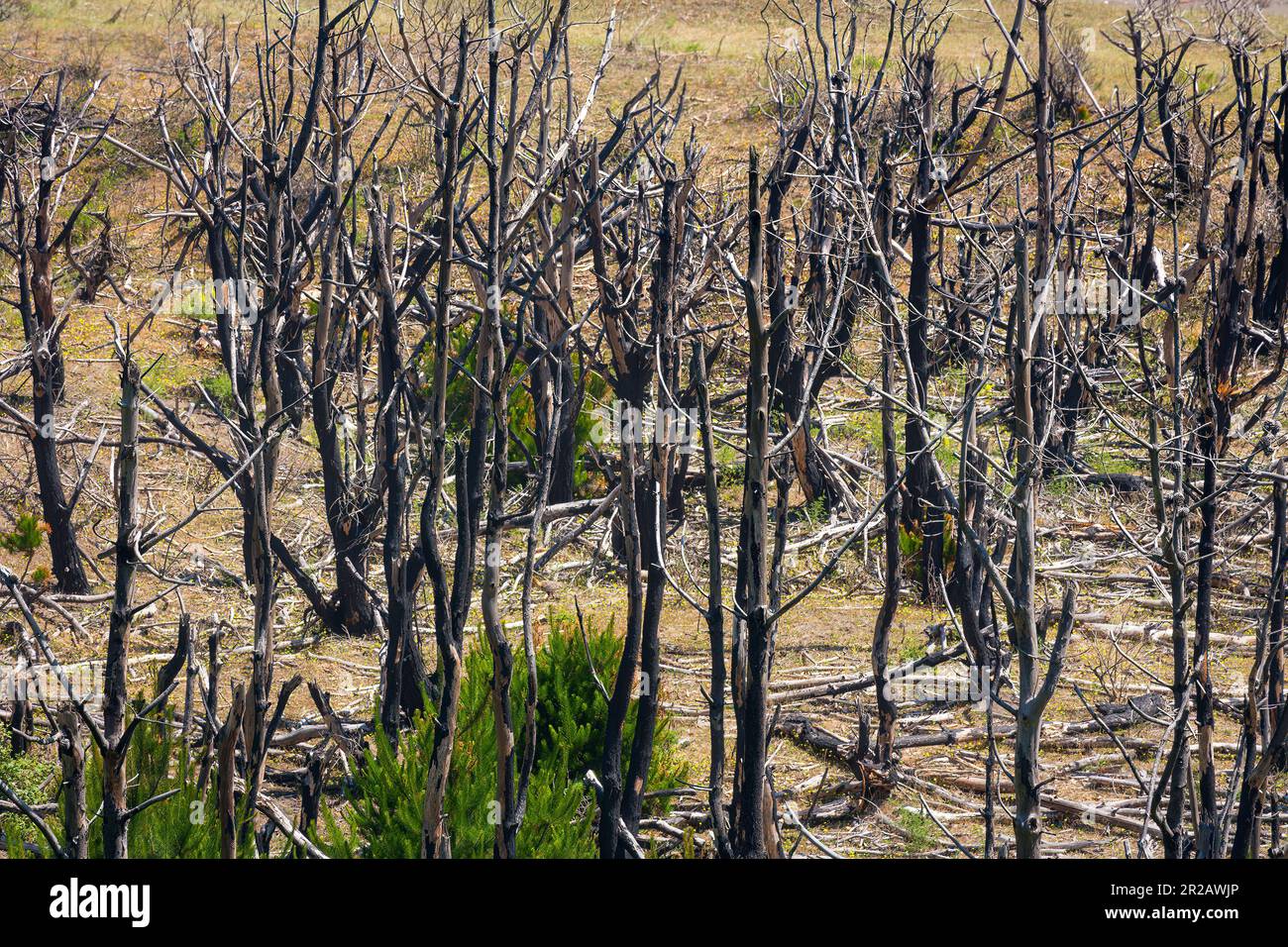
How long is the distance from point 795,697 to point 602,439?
2845mm

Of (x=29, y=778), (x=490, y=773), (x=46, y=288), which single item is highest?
(x=46, y=288)

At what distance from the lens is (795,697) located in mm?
6199

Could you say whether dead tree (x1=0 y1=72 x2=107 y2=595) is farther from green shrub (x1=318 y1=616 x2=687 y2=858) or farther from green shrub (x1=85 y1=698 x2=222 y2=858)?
green shrub (x1=318 y1=616 x2=687 y2=858)

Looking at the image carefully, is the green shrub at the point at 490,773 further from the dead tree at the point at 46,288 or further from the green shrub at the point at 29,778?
the dead tree at the point at 46,288

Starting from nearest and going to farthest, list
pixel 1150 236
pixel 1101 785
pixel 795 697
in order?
pixel 1101 785, pixel 795 697, pixel 1150 236

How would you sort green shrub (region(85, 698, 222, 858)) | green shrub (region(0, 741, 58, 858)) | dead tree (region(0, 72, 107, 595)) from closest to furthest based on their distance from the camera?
green shrub (region(85, 698, 222, 858)) < green shrub (region(0, 741, 58, 858)) < dead tree (region(0, 72, 107, 595))

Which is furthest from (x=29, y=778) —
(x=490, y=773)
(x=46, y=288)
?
(x=46, y=288)

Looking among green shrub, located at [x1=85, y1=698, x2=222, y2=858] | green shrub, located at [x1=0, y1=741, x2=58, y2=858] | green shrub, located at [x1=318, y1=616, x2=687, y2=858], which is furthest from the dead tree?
green shrub, located at [x1=318, y1=616, x2=687, y2=858]

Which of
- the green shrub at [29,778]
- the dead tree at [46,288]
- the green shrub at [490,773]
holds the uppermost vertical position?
the dead tree at [46,288]

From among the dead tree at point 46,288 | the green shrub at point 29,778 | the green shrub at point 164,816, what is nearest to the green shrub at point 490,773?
the green shrub at point 164,816

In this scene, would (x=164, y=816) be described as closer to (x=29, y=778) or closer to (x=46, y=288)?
(x=29, y=778)

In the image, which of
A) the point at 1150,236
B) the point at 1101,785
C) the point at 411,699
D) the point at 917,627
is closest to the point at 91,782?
the point at 411,699

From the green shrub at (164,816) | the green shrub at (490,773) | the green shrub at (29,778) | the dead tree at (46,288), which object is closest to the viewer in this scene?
the green shrub at (164,816)
